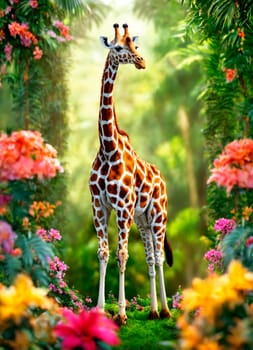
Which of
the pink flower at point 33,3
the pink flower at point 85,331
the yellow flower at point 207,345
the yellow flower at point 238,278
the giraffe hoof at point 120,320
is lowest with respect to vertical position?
the yellow flower at point 207,345

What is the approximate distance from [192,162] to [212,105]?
8.55 meters

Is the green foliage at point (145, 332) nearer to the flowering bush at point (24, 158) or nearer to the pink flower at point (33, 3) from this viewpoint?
the flowering bush at point (24, 158)

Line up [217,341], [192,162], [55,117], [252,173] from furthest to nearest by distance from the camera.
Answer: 1. [192,162]
2. [55,117]
3. [252,173]
4. [217,341]

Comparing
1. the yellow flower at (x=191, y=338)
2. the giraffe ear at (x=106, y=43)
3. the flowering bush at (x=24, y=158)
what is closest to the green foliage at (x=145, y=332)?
the yellow flower at (x=191, y=338)

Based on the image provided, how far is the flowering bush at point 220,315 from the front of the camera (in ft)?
13.7

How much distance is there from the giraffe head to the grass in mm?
2666

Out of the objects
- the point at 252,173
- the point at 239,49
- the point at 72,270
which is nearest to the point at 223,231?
the point at 252,173

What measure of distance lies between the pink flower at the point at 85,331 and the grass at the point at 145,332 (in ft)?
4.09

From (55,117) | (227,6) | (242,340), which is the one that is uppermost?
(55,117)

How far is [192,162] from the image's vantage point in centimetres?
1902

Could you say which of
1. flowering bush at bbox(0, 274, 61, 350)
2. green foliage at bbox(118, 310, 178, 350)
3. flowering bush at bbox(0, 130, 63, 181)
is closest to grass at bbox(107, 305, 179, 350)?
green foliage at bbox(118, 310, 178, 350)

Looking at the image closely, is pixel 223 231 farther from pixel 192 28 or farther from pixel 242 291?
pixel 192 28

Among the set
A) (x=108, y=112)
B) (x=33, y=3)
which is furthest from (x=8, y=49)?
(x=108, y=112)

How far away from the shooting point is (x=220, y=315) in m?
4.49
